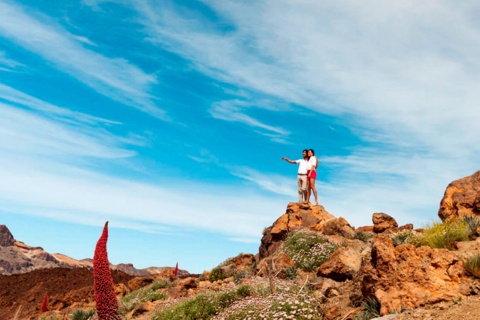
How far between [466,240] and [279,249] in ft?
29.1

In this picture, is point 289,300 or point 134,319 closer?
point 289,300

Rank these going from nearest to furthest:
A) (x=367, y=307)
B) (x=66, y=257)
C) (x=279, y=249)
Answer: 1. (x=367, y=307)
2. (x=279, y=249)
3. (x=66, y=257)

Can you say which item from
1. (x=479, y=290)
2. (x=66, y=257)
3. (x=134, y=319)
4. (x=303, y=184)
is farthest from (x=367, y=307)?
(x=66, y=257)

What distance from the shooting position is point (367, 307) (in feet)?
28.6

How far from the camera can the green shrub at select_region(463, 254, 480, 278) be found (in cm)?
852

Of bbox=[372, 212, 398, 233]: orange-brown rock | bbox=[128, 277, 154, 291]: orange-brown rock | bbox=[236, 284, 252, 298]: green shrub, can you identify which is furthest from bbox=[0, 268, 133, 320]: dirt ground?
bbox=[372, 212, 398, 233]: orange-brown rock

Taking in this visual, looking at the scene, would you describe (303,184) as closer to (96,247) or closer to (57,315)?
(57,315)

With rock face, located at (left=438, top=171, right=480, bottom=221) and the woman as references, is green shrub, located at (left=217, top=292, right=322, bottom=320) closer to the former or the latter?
rock face, located at (left=438, top=171, right=480, bottom=221)

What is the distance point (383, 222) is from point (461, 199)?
6.03 m

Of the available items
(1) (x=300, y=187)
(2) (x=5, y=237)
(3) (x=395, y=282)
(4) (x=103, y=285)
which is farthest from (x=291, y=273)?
(2) (x=5, y=237)

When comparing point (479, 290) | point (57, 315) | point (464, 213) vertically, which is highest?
point (464, 213)

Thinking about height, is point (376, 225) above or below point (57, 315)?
above

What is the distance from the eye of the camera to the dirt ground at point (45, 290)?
22625 mm

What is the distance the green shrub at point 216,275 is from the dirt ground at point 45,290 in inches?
238
